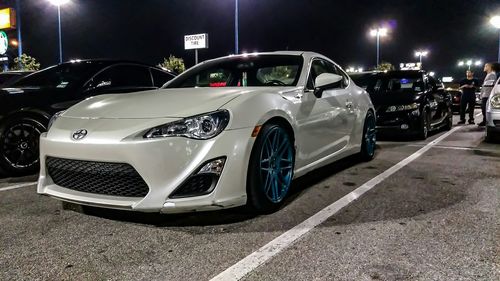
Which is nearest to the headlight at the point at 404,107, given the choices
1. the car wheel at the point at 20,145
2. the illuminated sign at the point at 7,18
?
the car wheel at the point at 20,145

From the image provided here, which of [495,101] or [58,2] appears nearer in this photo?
[495,101]

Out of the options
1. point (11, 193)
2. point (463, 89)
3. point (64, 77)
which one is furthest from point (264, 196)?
point (463, 89)

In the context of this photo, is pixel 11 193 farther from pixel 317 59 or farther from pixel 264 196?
pixel 317 59

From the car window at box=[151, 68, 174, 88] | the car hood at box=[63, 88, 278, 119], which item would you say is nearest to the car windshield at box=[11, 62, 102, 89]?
the car window at box=[151, 68, 174, 88]

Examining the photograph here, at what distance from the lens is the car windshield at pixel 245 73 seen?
4273mm

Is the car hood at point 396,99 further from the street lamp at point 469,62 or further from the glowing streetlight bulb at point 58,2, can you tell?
the street lamp at point 469,62

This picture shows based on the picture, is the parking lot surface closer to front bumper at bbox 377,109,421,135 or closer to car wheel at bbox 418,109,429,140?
front bumper at bbox 377,109,421,135

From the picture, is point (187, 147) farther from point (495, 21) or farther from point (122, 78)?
point (495, 21)

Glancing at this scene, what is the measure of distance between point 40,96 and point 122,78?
3.79 feet

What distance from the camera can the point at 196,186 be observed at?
294 centimetres

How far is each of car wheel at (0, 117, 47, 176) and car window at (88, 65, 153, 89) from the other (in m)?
0.86

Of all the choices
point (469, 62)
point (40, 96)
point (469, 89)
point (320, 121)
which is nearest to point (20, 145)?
point (40, 96)

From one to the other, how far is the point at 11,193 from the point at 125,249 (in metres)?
2.20

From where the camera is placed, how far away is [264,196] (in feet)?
11.1
